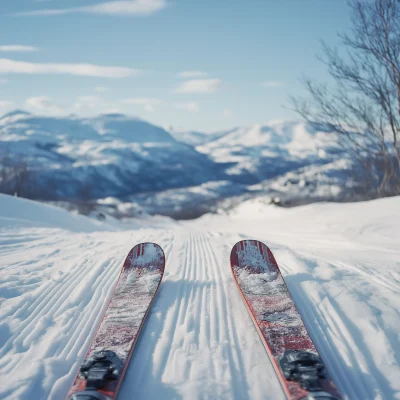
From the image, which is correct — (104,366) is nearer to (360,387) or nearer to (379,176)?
(360,387)

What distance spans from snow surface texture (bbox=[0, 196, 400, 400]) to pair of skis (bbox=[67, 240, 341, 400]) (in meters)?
0.13

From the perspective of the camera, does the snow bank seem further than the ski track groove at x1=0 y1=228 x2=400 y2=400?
Yes

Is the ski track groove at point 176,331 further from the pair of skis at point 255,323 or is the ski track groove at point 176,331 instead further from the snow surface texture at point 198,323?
the pair of skis at point 255,323

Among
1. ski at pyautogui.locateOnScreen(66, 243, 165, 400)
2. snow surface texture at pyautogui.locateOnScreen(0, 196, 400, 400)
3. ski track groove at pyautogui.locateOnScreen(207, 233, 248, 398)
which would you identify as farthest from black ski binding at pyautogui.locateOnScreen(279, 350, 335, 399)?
ski at pyautogui.locateOnScreen(66, 243, 165, 400)

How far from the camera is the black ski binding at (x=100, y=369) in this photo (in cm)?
267

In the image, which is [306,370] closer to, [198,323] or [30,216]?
[198,323]

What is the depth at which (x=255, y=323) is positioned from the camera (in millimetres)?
3580

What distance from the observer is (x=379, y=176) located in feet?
47.7

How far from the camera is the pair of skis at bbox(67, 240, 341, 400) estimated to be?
2633 millimetres

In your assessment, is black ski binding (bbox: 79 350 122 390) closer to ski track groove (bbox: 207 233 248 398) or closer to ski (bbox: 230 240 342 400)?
ski track groove (bbox: 207 233 248 398)

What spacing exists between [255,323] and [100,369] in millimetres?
1543

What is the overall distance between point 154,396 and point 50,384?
83 cm

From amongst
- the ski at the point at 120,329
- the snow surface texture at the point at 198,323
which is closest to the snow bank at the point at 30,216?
the snow surface texture at the point at 198,323

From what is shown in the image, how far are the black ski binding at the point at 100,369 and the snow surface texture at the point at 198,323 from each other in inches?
5.8
